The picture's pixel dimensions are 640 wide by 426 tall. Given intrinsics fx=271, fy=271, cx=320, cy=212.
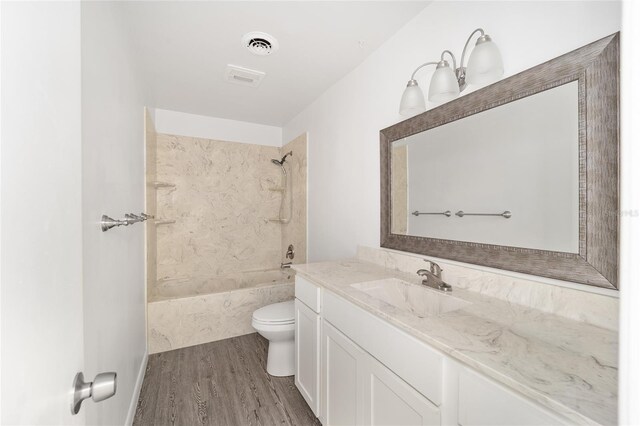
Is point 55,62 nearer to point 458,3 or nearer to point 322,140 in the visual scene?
point 458,3

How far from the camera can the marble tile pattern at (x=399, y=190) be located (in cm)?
172

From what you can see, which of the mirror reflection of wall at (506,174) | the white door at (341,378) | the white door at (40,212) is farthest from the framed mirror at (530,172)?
the white door at (40,212)

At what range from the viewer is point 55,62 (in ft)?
1.41

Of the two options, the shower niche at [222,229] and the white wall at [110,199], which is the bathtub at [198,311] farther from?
the white wall at [110,199]

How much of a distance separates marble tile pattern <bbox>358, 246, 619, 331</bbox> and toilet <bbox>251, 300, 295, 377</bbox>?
42.8 inches

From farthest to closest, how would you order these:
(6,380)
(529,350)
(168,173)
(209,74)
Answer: (168,173)
(209,74)
(529,350)
(6,380)

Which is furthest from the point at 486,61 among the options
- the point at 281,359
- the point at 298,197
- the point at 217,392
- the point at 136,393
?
the point at 136,393

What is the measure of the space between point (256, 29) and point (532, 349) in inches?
81.7

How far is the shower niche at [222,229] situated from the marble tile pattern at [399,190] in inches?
54.6

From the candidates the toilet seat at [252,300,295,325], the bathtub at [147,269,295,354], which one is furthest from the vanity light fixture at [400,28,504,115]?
the bathtub at [147,269,295,354]

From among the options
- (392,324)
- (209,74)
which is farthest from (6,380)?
(209,74)

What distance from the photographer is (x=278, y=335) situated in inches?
80.5

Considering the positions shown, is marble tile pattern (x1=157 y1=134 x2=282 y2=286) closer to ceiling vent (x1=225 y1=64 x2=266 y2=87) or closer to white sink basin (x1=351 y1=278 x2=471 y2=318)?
ceiling vent (x1=225 y1=64 x2=266 y2=87)

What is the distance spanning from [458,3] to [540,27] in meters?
0.46
